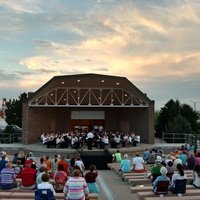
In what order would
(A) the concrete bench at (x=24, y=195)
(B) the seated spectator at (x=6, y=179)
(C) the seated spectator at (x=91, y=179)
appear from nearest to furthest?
(A) the concrete bench at (x=24, y=195), (C) the seated spectator at (x=91, y=179), (B) the seated spectator at (x=6, y=179)

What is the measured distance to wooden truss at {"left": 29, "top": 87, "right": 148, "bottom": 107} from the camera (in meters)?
34.3

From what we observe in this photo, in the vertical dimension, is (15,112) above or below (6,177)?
above

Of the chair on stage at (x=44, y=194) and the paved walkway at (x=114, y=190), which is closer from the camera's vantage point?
the chair on stage at (x=44, y=194)

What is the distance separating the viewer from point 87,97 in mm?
38250

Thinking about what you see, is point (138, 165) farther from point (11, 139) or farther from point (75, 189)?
point (11, 139)

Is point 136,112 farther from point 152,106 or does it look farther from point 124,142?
point 124,142

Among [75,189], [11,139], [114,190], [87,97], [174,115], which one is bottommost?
[114,190]

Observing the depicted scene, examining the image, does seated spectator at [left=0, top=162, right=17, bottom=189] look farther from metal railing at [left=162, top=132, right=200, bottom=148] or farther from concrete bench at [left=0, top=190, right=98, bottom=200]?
metal railing at [left=162, top=132, right=200, bottom=148]

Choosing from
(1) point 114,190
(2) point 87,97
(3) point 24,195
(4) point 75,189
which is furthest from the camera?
(2) point 87,97

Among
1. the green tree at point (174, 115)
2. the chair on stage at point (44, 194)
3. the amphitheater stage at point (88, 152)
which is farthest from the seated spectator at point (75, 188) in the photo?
the green tree at point (174, 115)

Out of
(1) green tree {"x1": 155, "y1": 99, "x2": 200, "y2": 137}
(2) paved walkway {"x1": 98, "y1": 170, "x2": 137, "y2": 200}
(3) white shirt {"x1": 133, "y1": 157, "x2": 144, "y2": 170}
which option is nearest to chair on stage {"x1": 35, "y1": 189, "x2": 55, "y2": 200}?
(2) paved walkway {"x1": 98, "y1": 170, "x2": 137, "y2": 200}

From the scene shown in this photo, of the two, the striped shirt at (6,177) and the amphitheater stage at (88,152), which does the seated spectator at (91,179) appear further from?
the amphitheater stage at (88,152)

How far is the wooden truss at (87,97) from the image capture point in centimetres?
3426

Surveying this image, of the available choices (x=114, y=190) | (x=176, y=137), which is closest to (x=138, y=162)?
(x=114, y=190)
